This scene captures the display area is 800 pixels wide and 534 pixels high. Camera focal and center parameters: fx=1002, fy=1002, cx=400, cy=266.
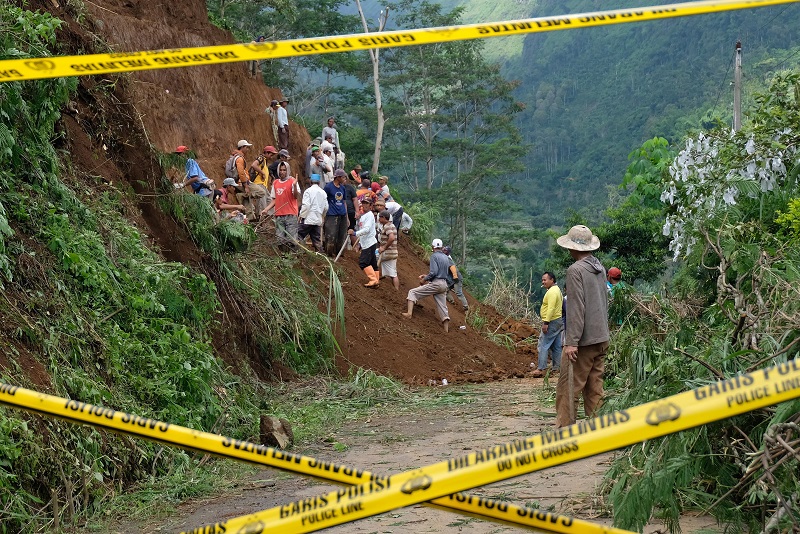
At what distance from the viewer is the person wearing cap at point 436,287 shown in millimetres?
17234

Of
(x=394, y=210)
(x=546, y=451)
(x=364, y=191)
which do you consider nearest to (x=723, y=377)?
(x=546, y=451)

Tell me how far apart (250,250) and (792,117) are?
6.63m

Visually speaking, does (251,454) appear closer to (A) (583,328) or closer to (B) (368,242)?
(A) (583,328)

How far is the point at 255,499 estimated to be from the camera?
6.84 m

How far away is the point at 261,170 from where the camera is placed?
677 inches

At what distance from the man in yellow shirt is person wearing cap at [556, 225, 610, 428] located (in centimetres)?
472

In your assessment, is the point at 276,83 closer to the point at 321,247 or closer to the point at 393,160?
the point at 393,160

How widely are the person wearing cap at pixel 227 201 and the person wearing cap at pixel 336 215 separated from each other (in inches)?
87.6

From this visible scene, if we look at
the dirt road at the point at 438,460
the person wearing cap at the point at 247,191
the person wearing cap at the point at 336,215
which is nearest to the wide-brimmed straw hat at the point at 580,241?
the dirt road at the point at 438,460

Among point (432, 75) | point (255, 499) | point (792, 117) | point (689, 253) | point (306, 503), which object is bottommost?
point (255, 499)

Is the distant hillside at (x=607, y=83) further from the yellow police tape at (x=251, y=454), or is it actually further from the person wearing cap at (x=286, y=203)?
the yellow police tape at (x=251, y=454)

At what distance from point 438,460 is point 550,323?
707 centimetres

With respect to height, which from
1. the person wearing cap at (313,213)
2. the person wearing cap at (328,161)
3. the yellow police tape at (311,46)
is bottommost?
the yellow police tape at (311,46)

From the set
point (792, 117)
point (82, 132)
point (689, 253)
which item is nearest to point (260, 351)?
point (82, 132)
